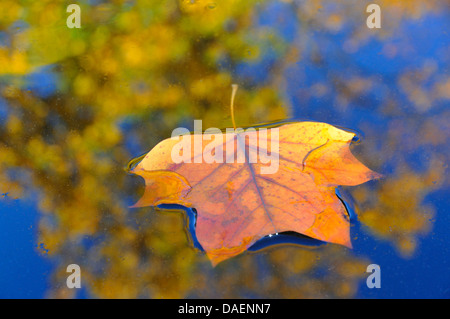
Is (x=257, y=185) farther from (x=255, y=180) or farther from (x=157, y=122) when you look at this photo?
(x=157, y=122)

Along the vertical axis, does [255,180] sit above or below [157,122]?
below

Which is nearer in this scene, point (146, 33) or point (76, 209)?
point (76, 209)

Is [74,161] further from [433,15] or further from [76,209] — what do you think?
[433,15]

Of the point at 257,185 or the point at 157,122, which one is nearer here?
the point at 257,185

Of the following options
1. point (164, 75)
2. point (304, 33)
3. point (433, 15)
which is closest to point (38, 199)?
point (164, 75)

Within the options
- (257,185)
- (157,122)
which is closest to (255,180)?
(257,185)
